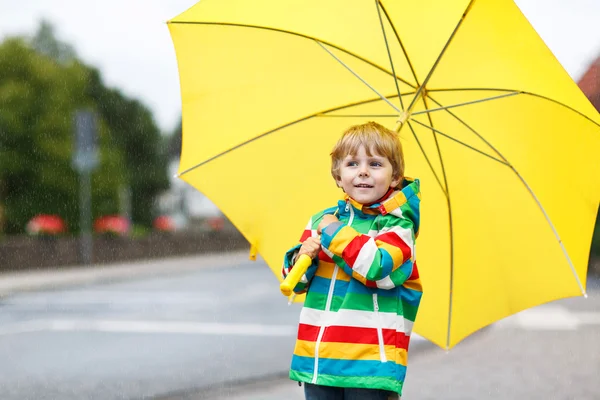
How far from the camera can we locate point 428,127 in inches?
149

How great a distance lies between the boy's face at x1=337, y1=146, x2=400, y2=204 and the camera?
302 cm

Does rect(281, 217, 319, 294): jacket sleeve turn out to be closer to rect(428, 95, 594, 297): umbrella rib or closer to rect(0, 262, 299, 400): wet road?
rect(428, 95, 594, 297): umbrella rib

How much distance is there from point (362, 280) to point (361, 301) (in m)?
0.08

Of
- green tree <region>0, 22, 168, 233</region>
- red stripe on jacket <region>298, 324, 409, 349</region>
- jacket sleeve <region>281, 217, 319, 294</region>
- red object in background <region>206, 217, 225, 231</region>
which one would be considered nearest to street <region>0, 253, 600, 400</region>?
jacket sleeve <region>281, 217, 319, 294</region>

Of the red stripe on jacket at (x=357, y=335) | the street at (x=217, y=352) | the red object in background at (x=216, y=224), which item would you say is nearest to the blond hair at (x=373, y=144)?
the red stripe on jacket at (x=357, y=335)

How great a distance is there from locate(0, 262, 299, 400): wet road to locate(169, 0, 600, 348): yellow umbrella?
114 inches

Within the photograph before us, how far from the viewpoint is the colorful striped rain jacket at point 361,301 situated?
2889mm

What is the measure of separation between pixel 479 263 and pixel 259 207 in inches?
39.3

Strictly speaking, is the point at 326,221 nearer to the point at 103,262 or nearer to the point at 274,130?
the point at 274,130

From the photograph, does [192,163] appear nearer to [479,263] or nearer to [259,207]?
[259,207]

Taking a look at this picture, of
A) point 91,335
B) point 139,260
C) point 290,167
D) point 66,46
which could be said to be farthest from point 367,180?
point 66,46

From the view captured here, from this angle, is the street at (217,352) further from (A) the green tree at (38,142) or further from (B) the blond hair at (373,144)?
(A) the green tree at (38,142)

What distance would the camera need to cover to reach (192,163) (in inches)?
163

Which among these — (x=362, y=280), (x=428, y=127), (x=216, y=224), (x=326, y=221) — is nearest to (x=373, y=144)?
(x=326, y=221)
